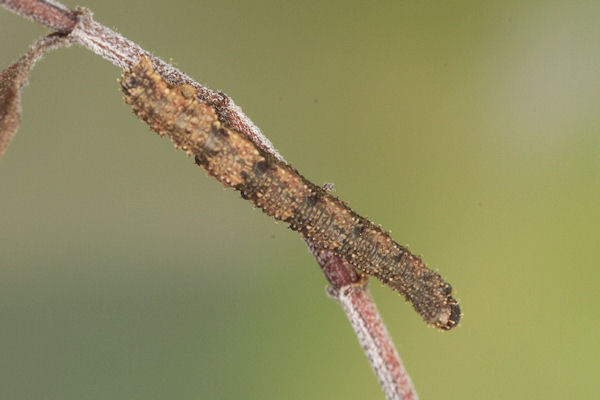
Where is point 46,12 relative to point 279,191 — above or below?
above

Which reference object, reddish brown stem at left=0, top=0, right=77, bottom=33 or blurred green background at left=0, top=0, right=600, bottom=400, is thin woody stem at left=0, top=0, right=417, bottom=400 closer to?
Answer: reddish brown stem at left=0, top=0, right=77, bottom=33

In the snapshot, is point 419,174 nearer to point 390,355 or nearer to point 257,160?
point 390,355

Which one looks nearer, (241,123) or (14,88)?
(14,88)

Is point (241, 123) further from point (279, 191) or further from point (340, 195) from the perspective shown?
point (340, 195)

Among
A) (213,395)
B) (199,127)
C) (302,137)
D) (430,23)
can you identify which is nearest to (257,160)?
(199,127)

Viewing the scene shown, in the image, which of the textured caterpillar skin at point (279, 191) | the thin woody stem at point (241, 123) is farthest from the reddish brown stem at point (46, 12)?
the textured caterpillar skin at point (279, 191)

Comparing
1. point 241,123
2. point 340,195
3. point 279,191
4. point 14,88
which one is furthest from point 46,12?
point 340,195

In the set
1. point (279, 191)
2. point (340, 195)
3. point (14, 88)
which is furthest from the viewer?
point (340, 195)
